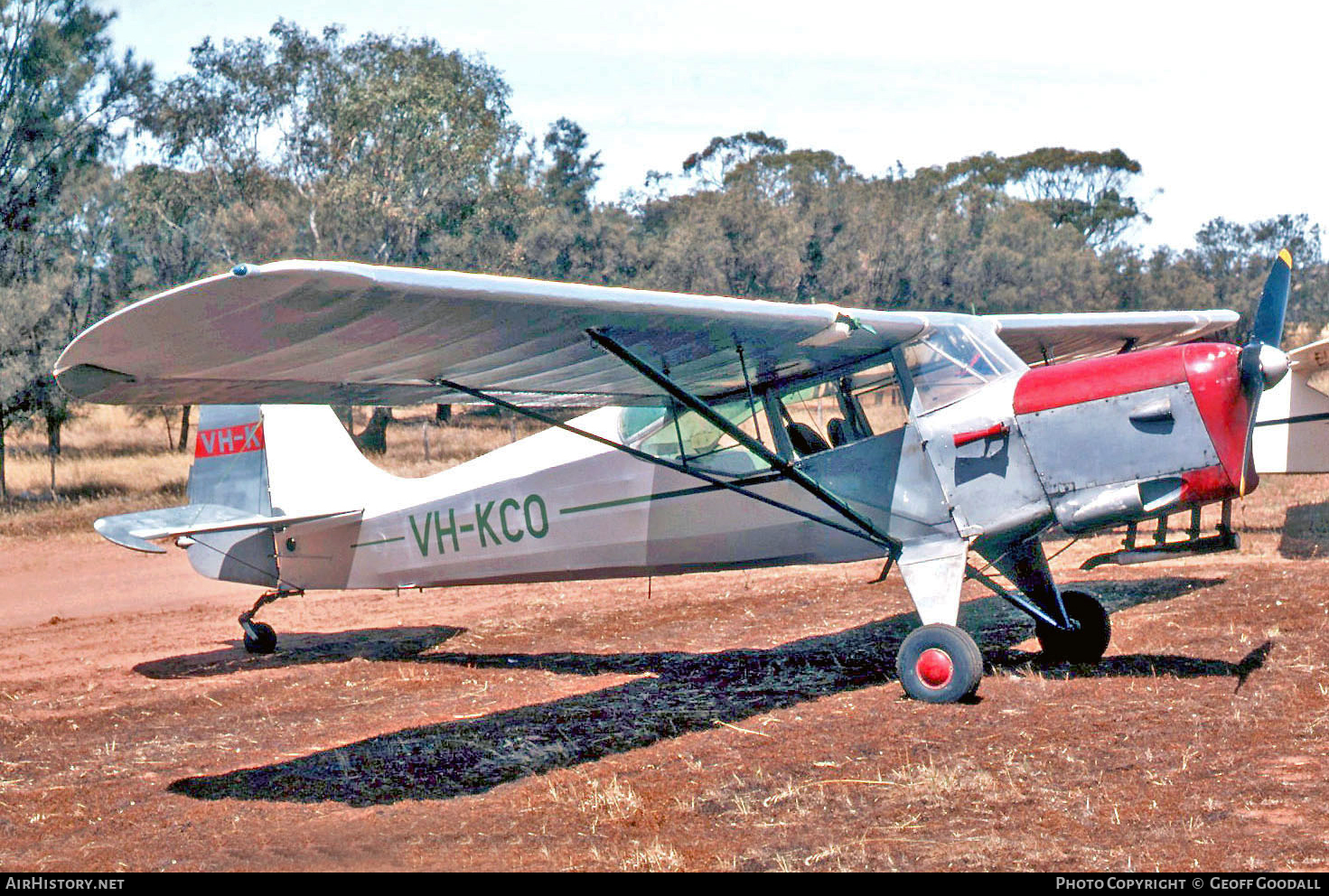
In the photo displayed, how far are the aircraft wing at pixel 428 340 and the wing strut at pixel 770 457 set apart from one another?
248 mm

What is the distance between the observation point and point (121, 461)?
28.7 m

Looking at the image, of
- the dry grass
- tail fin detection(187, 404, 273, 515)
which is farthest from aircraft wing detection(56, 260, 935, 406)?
the dry grass

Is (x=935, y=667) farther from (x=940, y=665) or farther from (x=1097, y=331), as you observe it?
(x=1097, y=331)

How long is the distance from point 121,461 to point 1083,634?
2530 centimetres

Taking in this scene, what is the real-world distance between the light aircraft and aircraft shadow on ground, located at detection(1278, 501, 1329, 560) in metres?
5.05

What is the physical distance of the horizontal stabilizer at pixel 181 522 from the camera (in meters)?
9.88

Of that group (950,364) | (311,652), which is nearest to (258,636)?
(311,652)

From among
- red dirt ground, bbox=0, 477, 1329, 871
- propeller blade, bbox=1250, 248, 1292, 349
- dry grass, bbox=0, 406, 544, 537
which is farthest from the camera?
dry grass, bbox=0, 406, 544, 537

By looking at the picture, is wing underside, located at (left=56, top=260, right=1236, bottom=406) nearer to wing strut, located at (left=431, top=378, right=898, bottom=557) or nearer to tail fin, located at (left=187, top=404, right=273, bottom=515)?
wing strut, located at (left=431, top=378, right=898, bottom=557)

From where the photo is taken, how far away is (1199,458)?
706 cm

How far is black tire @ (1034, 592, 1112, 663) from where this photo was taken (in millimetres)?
8570

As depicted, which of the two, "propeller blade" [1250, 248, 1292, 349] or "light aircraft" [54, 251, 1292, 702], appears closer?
"light aircraft" [54, 251, 1292, 702]

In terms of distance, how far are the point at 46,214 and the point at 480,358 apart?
25.1m

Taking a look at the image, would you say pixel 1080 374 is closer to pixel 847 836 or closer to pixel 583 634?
pixel 847 836
